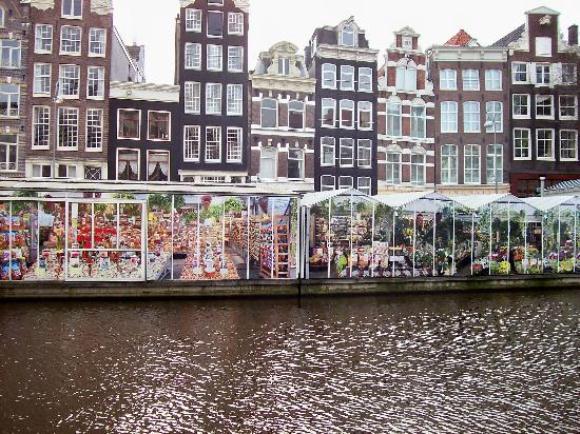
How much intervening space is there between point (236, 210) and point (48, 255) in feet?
20.9

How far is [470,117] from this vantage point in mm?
40500

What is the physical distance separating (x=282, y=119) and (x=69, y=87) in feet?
42.3

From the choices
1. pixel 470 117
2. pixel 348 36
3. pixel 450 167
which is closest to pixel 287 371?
pixel 348 36

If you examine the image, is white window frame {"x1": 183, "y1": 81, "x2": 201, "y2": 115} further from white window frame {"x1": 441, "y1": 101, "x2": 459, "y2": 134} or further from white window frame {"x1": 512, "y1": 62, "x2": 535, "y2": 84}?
white window frame {"x1": 512, "y1": 62, "x2": 535, "y2": 84}

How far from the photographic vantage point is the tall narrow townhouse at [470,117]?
132 feet

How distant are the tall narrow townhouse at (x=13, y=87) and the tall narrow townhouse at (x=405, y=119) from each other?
22.2 m

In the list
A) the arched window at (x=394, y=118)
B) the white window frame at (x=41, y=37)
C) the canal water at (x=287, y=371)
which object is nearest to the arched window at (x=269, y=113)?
the arched window at (x=394, y=118)

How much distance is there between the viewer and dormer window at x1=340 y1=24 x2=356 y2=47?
127ft

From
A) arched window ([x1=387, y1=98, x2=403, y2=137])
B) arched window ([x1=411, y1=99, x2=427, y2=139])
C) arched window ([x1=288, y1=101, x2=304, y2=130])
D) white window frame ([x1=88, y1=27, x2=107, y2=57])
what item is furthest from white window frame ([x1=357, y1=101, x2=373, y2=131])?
white window frame ([x1=88, y1=27, x2=107, y2=57])

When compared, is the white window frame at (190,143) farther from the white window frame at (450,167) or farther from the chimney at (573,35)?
the chimney at (573,35)

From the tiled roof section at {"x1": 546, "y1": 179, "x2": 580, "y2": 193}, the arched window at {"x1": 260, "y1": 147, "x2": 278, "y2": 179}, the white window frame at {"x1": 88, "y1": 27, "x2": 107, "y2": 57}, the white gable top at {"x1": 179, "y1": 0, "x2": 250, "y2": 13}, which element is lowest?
the tiled roof section at {"x1": 546, "y1": 179, "x2": 580, "y2": 193}

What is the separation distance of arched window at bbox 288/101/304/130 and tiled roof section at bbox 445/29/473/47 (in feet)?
42.9

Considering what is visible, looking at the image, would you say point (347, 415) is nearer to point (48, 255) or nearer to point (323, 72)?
point (48, 255)

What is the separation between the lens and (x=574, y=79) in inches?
1631
